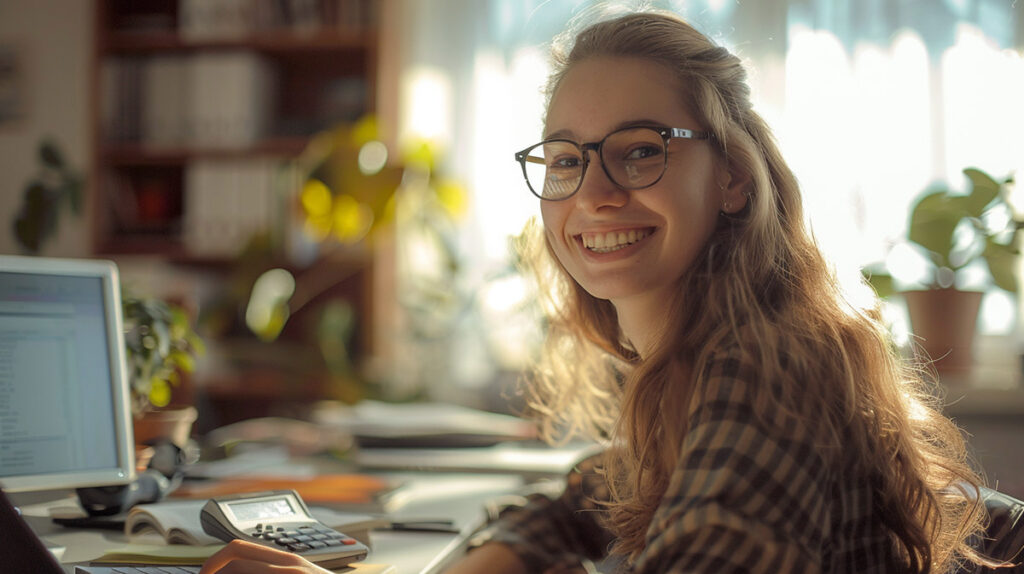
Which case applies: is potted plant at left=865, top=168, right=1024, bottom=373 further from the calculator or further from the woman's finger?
the woman's finger

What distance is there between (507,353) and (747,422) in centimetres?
233

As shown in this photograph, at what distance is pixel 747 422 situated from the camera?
71 cm

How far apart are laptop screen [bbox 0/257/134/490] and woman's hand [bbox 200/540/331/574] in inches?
12.9

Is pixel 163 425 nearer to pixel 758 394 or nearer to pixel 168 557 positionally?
pixel 168 557

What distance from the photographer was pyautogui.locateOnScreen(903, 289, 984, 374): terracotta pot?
6.34ft

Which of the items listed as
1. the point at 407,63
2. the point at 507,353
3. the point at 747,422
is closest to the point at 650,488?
the point at 747,422

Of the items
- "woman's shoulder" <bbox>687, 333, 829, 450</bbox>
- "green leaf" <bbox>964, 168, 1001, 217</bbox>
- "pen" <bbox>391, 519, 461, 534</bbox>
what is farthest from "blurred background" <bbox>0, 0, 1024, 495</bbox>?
"woman's shoulder" <bbox>687, 333, 829, 450</bbox>

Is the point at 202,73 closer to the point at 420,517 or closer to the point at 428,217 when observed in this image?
the point at 428,217

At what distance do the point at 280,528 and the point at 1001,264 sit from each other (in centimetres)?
154

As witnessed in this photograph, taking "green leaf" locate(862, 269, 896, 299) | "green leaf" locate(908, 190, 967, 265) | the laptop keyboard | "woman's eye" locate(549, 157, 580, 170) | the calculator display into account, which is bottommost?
the laptop keyboard

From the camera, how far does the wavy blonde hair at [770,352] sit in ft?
2.57

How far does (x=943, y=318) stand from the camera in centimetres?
196

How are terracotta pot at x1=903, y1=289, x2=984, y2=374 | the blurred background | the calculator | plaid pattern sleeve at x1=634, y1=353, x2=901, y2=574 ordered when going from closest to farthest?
plaid pattern sleeve at x1=634, y1=353, x2=901, y2=574
the calculator
terracotta pot at x1=903, y1=289, x2=984, y2=374
the blurred background

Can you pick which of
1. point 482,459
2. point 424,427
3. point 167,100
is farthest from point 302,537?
point 167,100
